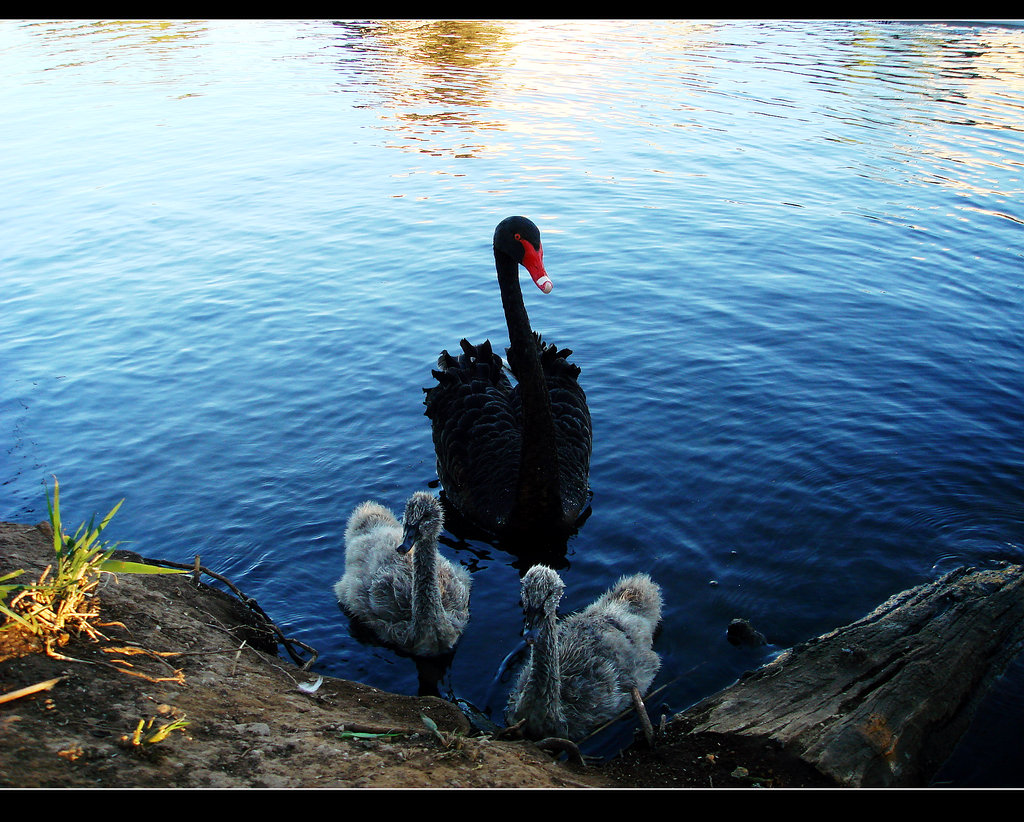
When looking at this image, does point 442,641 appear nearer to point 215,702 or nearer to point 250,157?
point 215,702

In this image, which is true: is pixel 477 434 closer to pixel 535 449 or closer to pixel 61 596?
pixel 535 449

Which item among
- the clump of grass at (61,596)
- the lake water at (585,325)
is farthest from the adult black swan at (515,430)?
the clump of grass at (61,596)

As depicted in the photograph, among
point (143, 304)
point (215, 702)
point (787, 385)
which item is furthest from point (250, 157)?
point (215, 702)

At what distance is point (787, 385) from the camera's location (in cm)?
732

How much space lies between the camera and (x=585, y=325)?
8.73m

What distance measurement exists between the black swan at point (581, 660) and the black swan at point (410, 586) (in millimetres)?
622

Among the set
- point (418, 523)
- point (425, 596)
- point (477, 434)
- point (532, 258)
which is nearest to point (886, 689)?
point (425, 596)

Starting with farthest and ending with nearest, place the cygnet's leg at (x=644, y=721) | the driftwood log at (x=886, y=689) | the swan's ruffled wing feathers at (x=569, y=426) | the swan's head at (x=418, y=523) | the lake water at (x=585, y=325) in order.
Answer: the swan's ruffled wing feathers at (x=569, y=426) < the lake water at (x=585, y=325) < the swan's head at (x=418, y=523) < the cygnet's leg at (x=644, y=721) < the driftwood log at (x=886, y=689)

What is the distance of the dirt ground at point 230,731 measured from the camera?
2.71m

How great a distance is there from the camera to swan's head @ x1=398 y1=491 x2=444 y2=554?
4.80 m

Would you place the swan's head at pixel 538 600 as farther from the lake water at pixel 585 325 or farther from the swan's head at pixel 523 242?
the swan's head at pixel 523 242

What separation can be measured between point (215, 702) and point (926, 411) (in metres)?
5.91

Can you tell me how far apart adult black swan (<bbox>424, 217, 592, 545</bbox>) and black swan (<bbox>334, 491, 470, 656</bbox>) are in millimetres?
706

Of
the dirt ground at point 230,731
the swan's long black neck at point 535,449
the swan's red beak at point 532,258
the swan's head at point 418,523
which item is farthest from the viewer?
the swan's red beak at point 532,258
